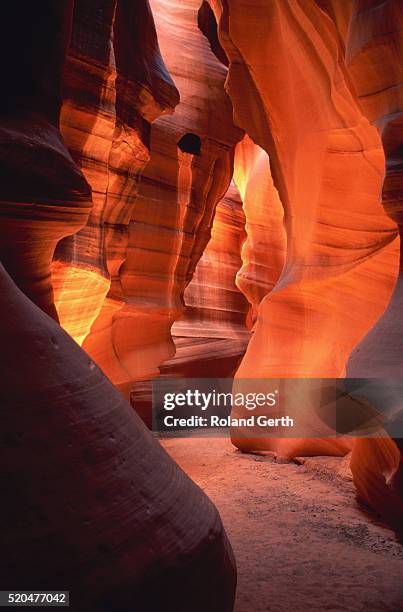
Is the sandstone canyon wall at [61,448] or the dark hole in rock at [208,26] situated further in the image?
the dark hole in rock at [208,26]

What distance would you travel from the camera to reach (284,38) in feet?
20.1

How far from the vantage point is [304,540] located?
355cm

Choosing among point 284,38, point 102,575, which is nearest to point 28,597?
point 102,575

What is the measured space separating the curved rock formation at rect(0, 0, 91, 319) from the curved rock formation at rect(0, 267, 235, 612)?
1.78 feet

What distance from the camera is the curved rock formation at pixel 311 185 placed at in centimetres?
554

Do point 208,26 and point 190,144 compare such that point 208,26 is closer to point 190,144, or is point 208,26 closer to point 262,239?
point 190,144

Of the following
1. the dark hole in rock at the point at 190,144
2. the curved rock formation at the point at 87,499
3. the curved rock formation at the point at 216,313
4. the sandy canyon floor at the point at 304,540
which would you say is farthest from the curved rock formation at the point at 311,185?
the curved rock formation at the point at 87,499

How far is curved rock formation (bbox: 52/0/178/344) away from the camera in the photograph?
470 cm

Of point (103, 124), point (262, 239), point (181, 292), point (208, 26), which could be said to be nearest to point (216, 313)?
point (262, 239)

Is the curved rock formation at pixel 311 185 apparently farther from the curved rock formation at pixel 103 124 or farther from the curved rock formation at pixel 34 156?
the curved rock formation at pixel 34 156

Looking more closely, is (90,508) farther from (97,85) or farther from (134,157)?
(134,157)

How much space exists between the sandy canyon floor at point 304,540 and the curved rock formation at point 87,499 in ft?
2.95

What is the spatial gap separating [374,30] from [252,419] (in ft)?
14.8

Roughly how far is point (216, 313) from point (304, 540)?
29.0ft
